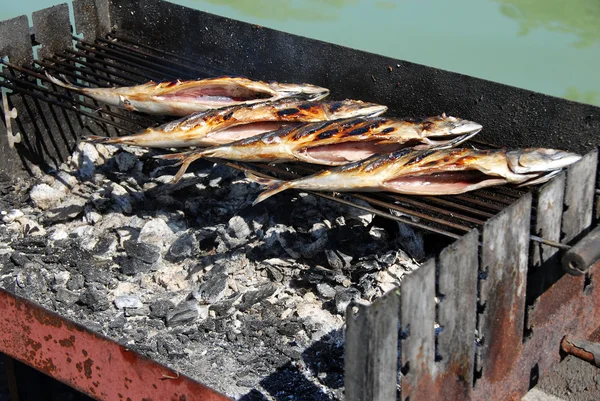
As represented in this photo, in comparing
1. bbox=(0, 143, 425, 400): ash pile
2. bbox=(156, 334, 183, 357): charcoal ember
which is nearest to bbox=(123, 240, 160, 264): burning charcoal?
bbox=(0, 143, 425, 400): ash pile

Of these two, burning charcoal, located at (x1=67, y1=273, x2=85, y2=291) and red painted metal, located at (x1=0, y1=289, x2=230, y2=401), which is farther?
burning charcoal, located at (x1=67, y1=273, x2=85, y2=291)

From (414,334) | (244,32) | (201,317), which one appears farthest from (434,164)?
(244,32)

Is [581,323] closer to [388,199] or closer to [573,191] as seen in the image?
[573,191]

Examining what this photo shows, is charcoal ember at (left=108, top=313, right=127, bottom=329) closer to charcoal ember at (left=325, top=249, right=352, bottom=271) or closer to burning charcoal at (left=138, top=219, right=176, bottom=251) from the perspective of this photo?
burning charcoal at (left=138, top=219, right=176, bottom=251)

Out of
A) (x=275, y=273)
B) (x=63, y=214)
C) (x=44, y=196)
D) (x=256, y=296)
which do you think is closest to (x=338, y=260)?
(x=275, y=273)

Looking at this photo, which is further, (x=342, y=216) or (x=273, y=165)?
(x=342, y=216)

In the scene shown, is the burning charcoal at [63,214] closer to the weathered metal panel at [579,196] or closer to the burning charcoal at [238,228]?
the burning charcoal at [238,228]

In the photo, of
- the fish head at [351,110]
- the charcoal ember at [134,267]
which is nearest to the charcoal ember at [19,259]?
the charcoal ember at [134,267]
